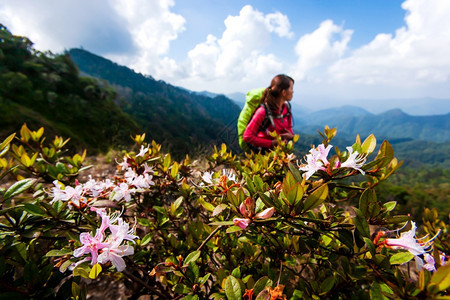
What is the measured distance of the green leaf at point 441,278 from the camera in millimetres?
558

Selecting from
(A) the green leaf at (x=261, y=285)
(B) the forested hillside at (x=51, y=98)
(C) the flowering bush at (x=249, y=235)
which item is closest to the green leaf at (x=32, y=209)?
(C) the flowering bush at (x=249, y=235)

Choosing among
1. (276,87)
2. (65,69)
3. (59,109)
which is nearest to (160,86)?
(65,69)

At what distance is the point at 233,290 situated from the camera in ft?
2.62

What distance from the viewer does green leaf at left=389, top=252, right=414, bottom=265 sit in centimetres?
71

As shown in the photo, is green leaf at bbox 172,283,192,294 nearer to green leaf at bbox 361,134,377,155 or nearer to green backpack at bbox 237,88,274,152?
green leaf at bbox 361,134,377,155

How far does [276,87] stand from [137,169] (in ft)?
7.25

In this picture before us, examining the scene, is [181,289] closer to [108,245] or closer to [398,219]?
[108,245]

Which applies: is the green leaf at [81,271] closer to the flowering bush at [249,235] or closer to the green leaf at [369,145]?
the flowering bush at [249,235]

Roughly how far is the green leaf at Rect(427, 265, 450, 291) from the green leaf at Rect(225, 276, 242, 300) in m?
0.58

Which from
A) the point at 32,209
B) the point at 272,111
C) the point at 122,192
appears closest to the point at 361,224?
the point at 122,192

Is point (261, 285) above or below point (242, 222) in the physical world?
below

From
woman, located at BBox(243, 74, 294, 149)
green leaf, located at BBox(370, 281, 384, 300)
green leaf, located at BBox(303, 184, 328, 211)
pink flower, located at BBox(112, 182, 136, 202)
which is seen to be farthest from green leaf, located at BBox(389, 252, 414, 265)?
woman, located at BBox(243, 74, 294, 149)

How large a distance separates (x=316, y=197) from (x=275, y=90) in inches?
96.4

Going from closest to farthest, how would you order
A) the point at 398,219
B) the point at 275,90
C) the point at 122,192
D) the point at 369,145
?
the point at 398,219 < the point at 369,145 < the point at 122,192 < the point at 275,90
